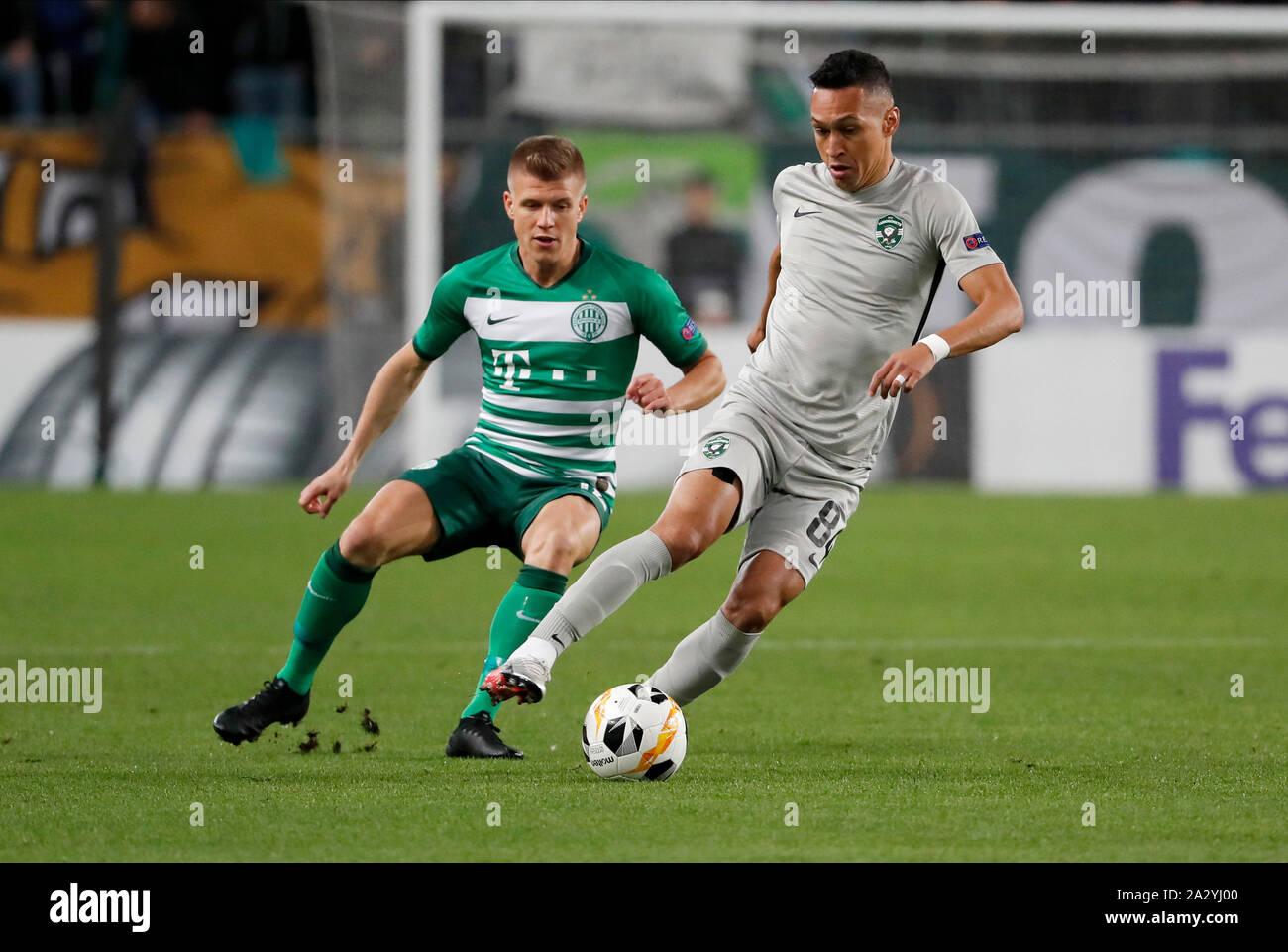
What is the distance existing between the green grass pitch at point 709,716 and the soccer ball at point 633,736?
81mm

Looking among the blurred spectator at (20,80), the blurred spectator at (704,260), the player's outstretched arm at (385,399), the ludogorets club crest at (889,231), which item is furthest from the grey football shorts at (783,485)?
the blurred spectator at (20,80)

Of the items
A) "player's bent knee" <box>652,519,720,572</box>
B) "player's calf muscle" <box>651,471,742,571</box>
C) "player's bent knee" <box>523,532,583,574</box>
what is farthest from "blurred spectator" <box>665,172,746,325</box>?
"player's bent knee" <box>652,519,720,572</box>

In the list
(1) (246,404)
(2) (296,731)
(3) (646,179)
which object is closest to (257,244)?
(1) (246,404)

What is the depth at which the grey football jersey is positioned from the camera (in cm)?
571

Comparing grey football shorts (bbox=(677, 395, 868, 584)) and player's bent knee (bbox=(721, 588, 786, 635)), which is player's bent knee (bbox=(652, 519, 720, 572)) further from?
player's bent knee (bbox=(721, 588, 786, 635))

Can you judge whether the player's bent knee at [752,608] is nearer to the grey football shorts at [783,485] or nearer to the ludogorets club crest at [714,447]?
the grey football shorts at [783,485]

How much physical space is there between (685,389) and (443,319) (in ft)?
2.79

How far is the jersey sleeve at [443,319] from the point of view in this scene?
606 centimetres

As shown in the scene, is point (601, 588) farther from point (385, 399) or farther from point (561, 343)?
point (385, 399)

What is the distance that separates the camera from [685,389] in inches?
228

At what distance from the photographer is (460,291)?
6055 millimetres

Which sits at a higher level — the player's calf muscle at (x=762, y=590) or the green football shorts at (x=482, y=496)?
the green football shorts at (x=482, y=496)

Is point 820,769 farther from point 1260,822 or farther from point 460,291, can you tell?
point 460,291

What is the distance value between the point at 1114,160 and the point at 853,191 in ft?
42.6
